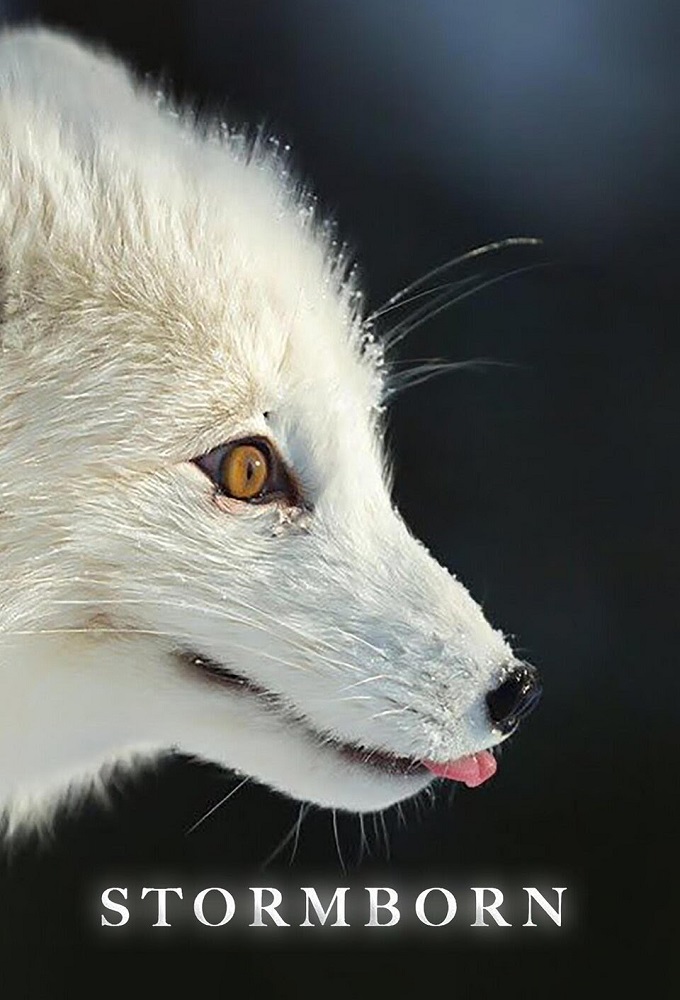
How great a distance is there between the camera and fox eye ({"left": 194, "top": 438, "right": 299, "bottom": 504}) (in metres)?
0.89

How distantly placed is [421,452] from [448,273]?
19 cm

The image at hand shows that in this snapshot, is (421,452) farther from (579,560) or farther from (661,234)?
(661,234)

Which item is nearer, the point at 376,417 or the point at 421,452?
the point at 376,417

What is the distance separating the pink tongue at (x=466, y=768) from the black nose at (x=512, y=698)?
3 cm

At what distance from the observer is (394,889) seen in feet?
4.01

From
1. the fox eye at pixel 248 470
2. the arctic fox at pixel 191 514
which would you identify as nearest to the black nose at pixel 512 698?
the arctic fox at pixel 191 514

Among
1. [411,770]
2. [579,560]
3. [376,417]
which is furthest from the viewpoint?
[579,560]


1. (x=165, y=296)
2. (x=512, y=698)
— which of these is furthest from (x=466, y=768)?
(x=165, y=296)

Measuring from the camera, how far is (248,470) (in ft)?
2.97

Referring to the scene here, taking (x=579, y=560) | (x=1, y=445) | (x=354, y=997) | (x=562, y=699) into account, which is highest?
(x=579, y=560)

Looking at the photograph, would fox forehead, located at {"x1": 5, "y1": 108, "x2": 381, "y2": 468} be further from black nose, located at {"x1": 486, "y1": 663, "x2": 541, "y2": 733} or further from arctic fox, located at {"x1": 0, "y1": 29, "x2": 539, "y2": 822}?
black nose, located at {"x1": 486, "y1": 663, "x2": 541, "y2": 733}

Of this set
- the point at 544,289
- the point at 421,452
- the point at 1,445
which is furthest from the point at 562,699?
the point at 1,445

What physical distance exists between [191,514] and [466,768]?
0.90 ft

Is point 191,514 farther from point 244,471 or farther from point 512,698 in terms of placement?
point 512,698
